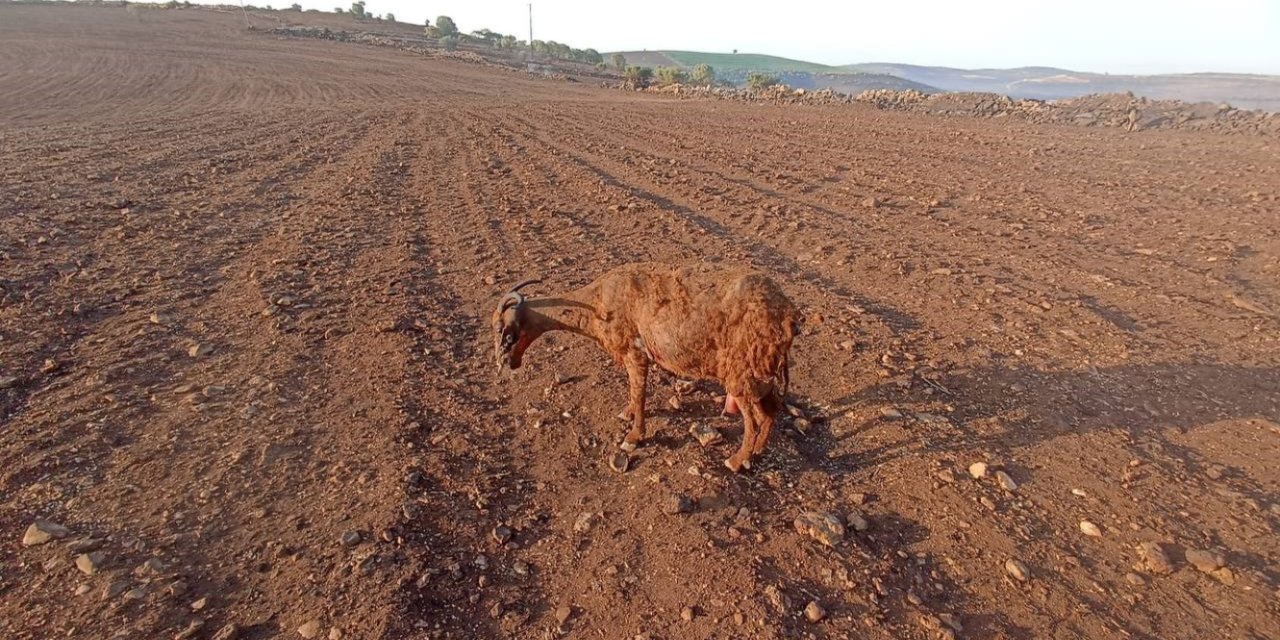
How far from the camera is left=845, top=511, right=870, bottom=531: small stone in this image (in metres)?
5.20

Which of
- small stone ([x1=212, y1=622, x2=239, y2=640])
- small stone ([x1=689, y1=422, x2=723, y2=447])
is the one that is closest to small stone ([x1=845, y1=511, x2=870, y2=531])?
small stone ([x1=689, y1=422, x2=723, y2=447])

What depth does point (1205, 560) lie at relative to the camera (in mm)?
4816

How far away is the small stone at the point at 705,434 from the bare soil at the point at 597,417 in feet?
0.35

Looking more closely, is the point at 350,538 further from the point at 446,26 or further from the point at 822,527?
the point at 446,26

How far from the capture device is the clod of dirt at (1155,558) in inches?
189

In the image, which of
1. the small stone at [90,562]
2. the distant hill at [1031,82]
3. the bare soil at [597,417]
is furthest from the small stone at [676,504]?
the distant hill at [1031,82]

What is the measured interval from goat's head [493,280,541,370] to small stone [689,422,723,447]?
2.11m

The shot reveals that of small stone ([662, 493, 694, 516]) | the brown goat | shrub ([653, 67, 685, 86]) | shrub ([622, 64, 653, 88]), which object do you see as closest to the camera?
small stone ([662, 493, 694, 516])

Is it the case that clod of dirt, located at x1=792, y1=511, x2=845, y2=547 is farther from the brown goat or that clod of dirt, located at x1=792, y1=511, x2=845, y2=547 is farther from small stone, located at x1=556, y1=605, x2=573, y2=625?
small stone, located at x1=556, y1=605, x2=573, y2=625

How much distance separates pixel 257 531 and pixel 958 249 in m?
12.1

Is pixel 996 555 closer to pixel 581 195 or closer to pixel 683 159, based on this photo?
pixel 581 195

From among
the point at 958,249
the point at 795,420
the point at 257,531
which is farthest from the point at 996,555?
the point at 958,249

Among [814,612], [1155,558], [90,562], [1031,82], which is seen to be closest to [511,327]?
[90,562]

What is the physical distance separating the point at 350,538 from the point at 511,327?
2.58 meters
